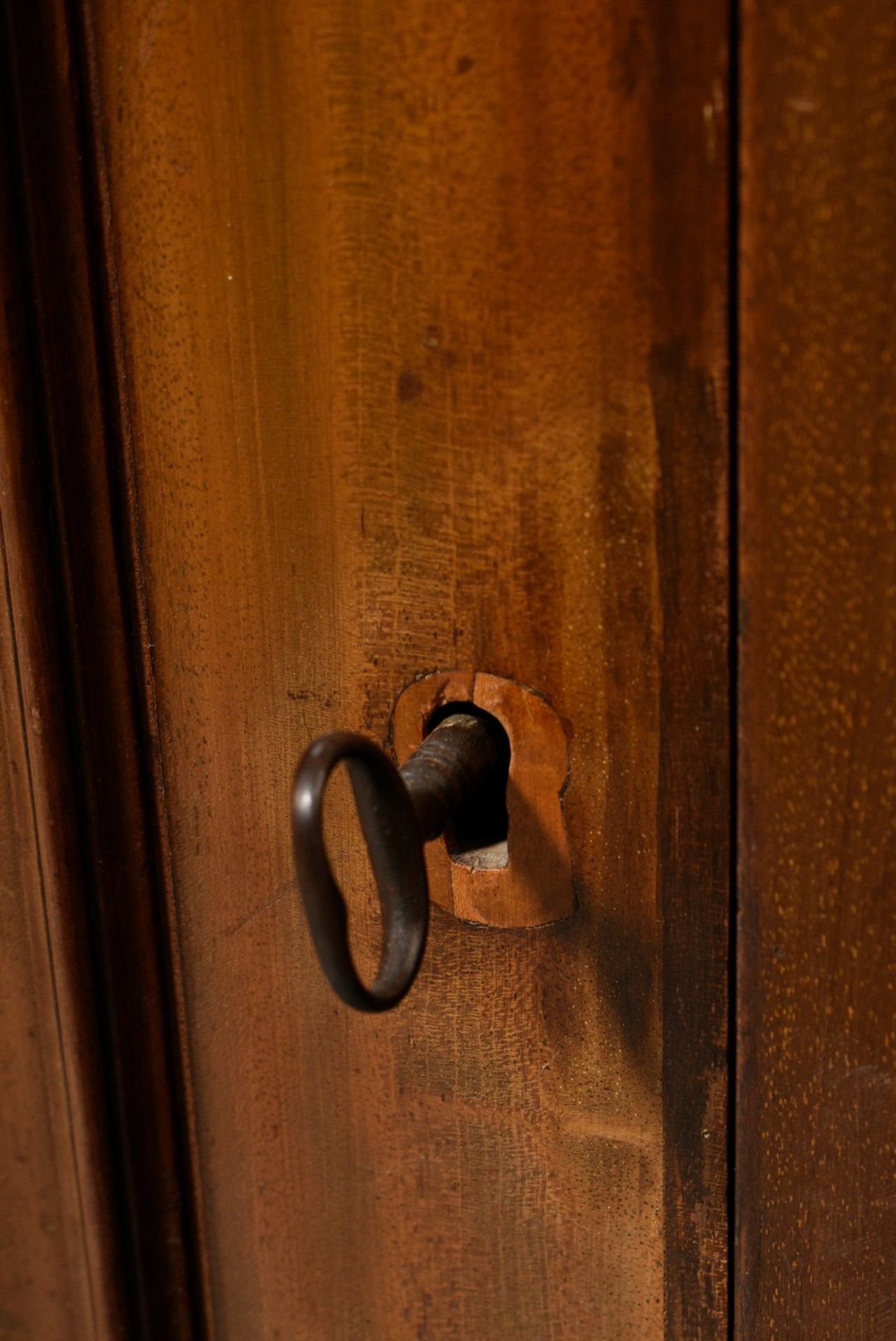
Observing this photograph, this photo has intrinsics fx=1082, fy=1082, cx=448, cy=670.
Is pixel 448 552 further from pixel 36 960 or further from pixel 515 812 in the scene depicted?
pixel 36 960

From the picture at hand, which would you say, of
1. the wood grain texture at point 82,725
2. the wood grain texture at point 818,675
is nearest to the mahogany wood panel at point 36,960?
the wood grain texture at point 82,725

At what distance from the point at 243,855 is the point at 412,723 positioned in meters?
0.12

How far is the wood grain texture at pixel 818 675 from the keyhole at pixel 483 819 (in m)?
0.10

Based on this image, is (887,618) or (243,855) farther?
(243,855)

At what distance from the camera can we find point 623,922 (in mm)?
455

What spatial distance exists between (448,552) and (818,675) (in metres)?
0.15

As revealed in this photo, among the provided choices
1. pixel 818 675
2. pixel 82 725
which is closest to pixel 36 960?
pixel 82 725

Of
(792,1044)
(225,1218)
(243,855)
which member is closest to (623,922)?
(792,1044)

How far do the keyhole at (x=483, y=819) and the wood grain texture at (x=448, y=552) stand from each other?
24 millimetres

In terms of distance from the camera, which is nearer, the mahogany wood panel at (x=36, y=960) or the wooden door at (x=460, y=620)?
the wooden door at (x=460, y=620)

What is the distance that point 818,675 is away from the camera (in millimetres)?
389

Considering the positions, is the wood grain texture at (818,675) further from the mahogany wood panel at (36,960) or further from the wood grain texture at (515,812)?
the mahogany wood panel at (36,960)

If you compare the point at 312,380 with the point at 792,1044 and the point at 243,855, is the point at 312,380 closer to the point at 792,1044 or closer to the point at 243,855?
the point at 243,855

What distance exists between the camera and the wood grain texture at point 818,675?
348 millimetres
